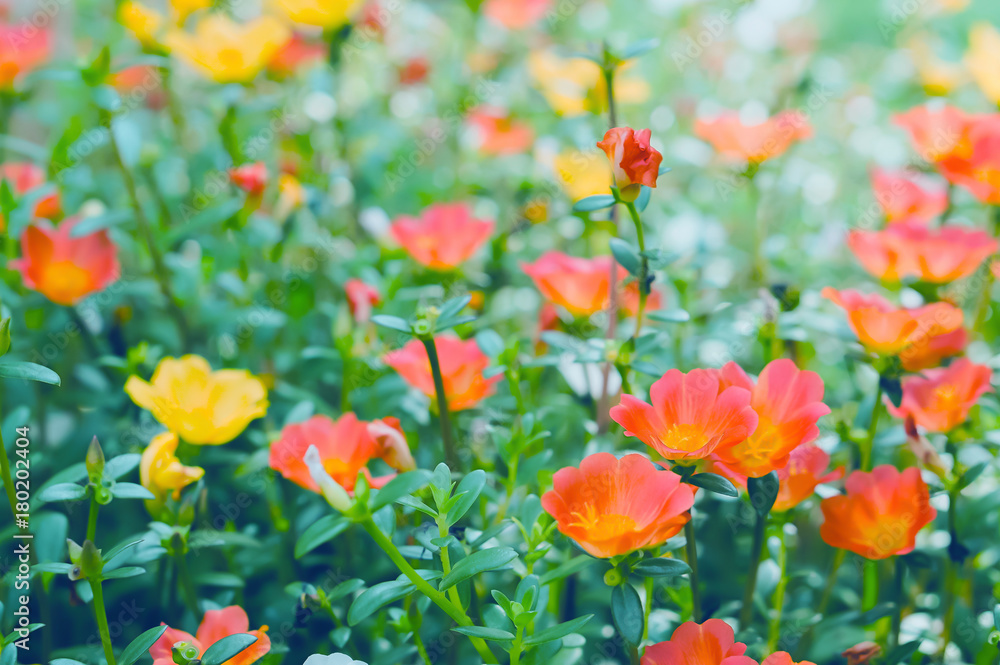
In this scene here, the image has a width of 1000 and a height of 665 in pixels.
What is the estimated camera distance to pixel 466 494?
2.37ft

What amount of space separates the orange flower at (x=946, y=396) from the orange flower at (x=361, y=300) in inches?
27.3

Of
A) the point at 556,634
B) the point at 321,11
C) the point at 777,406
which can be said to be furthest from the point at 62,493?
the point at 321,11

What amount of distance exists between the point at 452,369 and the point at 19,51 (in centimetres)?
119

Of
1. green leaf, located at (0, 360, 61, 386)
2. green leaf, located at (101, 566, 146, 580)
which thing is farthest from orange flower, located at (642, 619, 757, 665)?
green leaf, located at (0, 360, 61, 386)

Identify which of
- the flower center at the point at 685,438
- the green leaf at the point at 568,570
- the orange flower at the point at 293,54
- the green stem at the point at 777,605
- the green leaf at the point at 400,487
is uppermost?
the orange flower at the point at 293,54

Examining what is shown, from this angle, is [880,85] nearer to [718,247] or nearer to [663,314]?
[718,247]

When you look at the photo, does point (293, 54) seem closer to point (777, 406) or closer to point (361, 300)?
point (361, 300)

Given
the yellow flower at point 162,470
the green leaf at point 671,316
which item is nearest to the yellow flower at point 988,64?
the green leaf at point 671,316

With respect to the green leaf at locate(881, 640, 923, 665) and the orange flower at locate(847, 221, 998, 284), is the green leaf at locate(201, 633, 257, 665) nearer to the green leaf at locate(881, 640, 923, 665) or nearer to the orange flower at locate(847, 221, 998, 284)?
the green leaf at locate(881, 640, 923, 665)

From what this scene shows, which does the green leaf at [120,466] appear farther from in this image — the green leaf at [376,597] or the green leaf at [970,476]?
the green leaf at [970,476]

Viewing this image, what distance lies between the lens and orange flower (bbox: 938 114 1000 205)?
108cm

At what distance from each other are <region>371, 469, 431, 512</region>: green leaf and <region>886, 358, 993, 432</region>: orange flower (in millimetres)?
578

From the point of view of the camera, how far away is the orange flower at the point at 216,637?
718 millimetres

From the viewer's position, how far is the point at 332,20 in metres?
1.39
